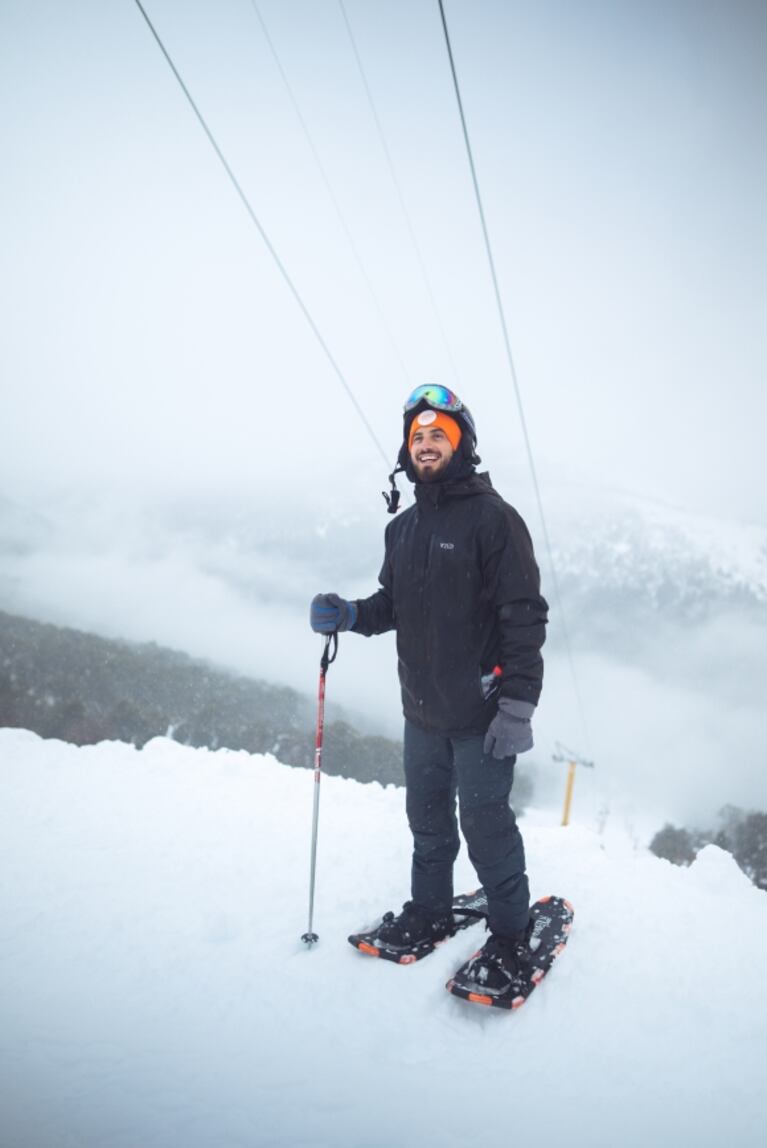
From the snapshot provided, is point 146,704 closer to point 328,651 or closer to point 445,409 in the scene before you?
point 328,651

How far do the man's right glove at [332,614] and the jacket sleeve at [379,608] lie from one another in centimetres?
5

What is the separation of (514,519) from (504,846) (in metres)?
1.76

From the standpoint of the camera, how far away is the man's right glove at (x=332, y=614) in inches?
135

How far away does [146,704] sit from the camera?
8144cm

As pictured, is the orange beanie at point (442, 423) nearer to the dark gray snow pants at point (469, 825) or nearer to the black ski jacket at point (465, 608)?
the black ski jacket at point (465, 608)

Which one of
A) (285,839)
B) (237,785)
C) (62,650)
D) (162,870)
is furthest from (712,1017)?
(62,650)

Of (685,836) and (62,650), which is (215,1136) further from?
(62,650)

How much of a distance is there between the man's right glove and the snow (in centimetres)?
177

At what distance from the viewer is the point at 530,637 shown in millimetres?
2879

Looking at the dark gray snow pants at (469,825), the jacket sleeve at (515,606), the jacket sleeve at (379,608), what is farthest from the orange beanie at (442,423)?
the dark gray snow pants at (469,825)

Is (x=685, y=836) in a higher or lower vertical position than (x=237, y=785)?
lower

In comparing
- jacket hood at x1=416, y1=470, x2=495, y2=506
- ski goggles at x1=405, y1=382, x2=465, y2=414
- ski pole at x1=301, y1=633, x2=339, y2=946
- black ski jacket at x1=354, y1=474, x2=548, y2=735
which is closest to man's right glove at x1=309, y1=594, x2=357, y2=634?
ski pole at x1=301, y1=633, x2=339, y2=946

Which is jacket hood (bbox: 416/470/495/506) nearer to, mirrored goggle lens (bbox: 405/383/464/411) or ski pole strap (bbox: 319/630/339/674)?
mirrored goggle lens (bbox: 405/383/464/411)

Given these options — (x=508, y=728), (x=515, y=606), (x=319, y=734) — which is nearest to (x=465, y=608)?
(x=515, y=606)
